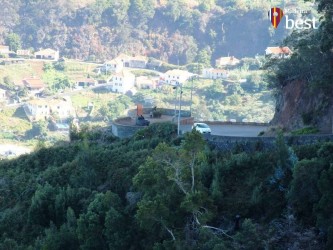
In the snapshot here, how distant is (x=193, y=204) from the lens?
18.3 meters

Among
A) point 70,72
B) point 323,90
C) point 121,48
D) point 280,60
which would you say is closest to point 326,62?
point 323,90

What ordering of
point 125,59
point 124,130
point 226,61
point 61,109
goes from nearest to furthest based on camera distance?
point 124,130 → point 61,109 → point 125,59 → point 226,61

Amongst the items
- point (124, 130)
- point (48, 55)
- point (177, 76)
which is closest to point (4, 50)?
point (48, 55)

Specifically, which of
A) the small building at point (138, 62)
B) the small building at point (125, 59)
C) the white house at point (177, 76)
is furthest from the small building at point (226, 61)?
the white house at point (177, 76)

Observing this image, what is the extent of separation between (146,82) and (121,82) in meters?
3.88

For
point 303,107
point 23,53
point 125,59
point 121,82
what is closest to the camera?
point 303,107

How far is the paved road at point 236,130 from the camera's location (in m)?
30.0

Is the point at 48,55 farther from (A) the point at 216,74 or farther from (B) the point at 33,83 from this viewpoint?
(A) the point at 216,74

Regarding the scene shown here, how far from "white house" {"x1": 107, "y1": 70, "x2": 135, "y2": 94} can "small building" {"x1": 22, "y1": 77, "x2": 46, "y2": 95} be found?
764 cm

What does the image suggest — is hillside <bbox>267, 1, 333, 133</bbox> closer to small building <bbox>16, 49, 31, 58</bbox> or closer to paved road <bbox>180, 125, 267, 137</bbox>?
paved road <bbox>180, 125, 267, 137</bbox>

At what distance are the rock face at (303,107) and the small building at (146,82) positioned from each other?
235 ft

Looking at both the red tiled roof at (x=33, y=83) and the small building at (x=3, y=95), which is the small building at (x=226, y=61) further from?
the small building at (x=3, y=95)

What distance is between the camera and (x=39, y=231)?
2414cm

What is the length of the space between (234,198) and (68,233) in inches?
166
